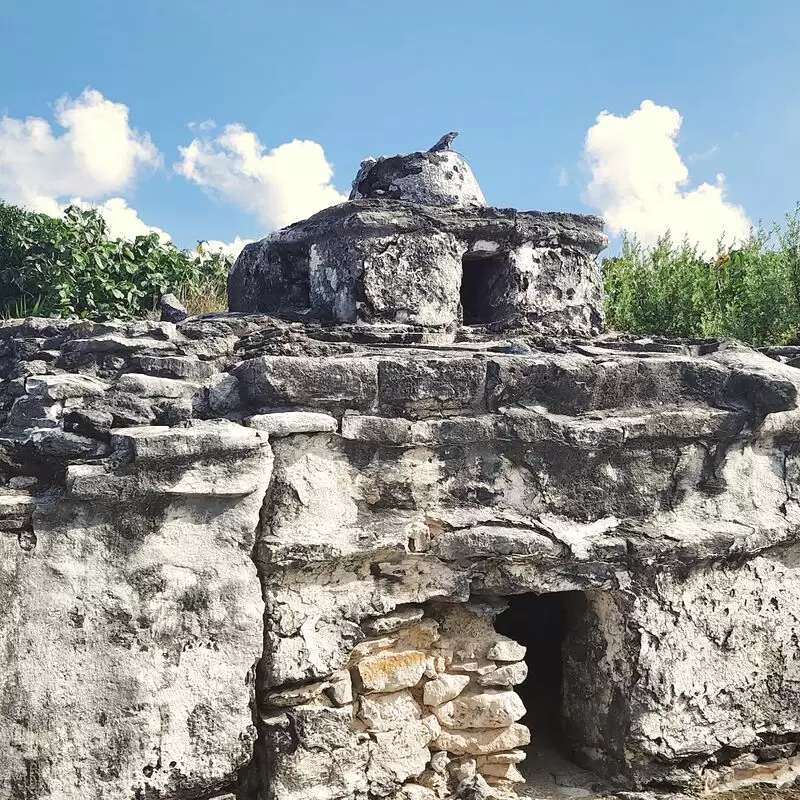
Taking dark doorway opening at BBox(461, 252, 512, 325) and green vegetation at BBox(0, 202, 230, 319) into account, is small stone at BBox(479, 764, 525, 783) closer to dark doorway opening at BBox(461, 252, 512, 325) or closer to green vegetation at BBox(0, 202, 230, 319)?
dark doorway opening at BBox(461, 252, 512, 325)

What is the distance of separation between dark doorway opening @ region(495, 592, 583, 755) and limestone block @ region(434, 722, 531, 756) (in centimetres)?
71

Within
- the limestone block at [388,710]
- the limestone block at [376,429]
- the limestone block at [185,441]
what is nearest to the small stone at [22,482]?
the limestone block at [185,441]

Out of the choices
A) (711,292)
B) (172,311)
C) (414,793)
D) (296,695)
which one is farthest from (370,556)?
(711,292)

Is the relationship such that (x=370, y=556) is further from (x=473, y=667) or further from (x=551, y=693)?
(x=551, y=693)

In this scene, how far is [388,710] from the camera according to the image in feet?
10.7

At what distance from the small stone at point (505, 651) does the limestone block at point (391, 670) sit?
11.8 inches

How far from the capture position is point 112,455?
289 cm

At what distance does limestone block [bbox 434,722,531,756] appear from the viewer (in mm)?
3383

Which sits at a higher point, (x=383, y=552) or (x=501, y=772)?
(x=383, y=552)

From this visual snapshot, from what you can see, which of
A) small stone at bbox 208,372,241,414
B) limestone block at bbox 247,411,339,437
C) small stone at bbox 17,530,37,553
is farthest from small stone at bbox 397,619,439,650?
small stone at bbox 17,530,37,553

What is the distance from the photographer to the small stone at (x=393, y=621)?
129 inches

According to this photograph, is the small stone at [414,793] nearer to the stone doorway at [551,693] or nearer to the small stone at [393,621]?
the stone doorway at [551,693]

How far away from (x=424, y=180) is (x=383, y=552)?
2.34 m

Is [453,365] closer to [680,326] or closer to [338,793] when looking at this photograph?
[338,793]
